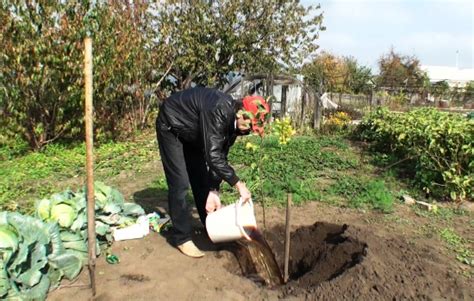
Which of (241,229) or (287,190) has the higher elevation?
(241,229)

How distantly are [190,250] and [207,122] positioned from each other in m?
1.19

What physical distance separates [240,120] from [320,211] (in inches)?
83.4

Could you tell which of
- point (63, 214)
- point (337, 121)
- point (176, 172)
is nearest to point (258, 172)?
point (176, 172)

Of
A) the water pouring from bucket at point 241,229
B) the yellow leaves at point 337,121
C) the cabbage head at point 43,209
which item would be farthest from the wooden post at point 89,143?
the yellow leaves at point 337,121

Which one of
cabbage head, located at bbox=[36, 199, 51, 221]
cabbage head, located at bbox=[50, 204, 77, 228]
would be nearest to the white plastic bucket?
cabbage head, located at bbox=[50, 204, 77, 228]

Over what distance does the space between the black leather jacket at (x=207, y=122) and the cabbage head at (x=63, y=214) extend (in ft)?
3.35

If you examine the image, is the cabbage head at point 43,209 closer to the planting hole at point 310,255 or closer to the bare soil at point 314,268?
the bare soil at point 314,268

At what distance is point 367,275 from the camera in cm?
298

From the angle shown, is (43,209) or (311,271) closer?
(43,209)

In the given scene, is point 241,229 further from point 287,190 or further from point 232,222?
point 287,190

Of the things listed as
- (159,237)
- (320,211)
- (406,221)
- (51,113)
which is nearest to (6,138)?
(51,113)

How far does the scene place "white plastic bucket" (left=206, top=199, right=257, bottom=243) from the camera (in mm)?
3223

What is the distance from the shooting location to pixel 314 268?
3.49 m

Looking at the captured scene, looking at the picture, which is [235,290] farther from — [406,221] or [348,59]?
[348,59]
